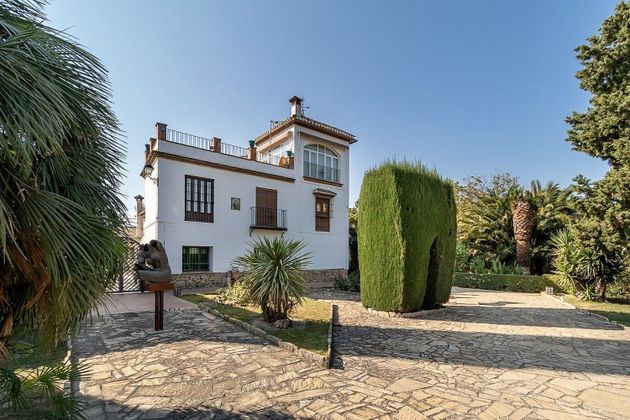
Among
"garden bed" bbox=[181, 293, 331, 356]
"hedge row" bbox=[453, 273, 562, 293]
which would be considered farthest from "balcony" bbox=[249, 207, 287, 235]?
"hedge row" bbox=[453, 273, 562, 293]

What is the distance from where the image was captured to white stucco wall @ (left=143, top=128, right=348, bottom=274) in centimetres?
1524

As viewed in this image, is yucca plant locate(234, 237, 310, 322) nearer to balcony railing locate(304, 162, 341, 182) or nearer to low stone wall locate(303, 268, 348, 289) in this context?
low stone wall locate(303, 268, 348, 289)

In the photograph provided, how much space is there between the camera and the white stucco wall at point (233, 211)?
1524 centimetres

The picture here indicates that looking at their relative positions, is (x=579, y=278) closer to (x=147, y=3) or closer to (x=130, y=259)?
(x=130, y=259)

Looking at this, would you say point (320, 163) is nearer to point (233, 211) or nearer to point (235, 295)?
point (233, 211)

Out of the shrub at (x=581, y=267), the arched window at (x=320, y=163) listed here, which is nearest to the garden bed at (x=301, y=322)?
the shrub at (x=581, y=267)

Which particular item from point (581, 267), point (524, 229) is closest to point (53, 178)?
point (581, 267)

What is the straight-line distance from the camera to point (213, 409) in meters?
3.57

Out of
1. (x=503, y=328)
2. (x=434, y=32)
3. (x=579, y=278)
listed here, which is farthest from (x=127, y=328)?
(x=579, y=278)

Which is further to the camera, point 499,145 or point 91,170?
point 499,145

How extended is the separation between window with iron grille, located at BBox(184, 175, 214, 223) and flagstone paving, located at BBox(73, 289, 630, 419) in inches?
338

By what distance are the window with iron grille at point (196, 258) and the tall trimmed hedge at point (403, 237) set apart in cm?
986

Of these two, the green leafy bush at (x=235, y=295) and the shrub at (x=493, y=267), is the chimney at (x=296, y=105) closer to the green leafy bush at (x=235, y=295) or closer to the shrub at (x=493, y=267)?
the green leafy bush at (x=235, y=295)

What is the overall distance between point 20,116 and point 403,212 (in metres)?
8.30
